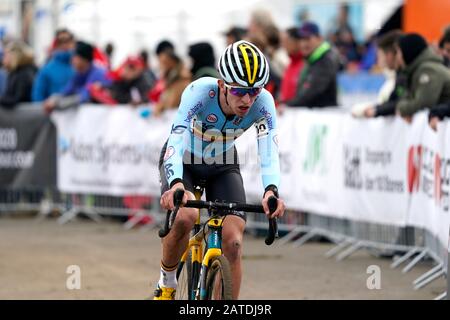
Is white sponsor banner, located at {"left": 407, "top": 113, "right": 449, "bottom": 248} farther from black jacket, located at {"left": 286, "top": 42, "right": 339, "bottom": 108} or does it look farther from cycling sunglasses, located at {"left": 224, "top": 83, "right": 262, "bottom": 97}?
cycling sunglasses, located at {"left": 224, "top": 83, "right": 262, "bottom": 97}

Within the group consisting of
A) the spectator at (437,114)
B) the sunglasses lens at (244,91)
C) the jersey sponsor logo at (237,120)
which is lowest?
the spectator at (437,114)

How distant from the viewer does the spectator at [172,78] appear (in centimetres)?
1507

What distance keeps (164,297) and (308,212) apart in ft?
18.9

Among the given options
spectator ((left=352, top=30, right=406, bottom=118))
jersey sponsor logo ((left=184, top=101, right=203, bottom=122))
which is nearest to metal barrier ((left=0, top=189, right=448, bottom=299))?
spectator ((left=352, top=30, right=406, bottom=118))

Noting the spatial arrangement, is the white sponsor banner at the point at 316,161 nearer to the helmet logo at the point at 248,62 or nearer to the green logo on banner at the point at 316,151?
the green logo on banner at the point at 316,151

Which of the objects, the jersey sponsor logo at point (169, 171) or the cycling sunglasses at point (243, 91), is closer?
the cycling sunglasses at point (243, 91)

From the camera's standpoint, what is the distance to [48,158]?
17234 mm

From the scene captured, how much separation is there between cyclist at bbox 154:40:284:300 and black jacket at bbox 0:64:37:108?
980cm

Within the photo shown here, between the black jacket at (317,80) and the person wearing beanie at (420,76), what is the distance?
198 cm

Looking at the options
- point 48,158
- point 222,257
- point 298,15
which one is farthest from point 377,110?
point 298,15

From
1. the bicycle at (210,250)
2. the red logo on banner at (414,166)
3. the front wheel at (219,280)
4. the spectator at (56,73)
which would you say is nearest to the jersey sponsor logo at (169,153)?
the bicycle at (210,250)

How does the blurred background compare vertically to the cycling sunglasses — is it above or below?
below

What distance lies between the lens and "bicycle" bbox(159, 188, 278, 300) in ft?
23.8

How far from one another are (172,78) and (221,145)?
22.7 feet
